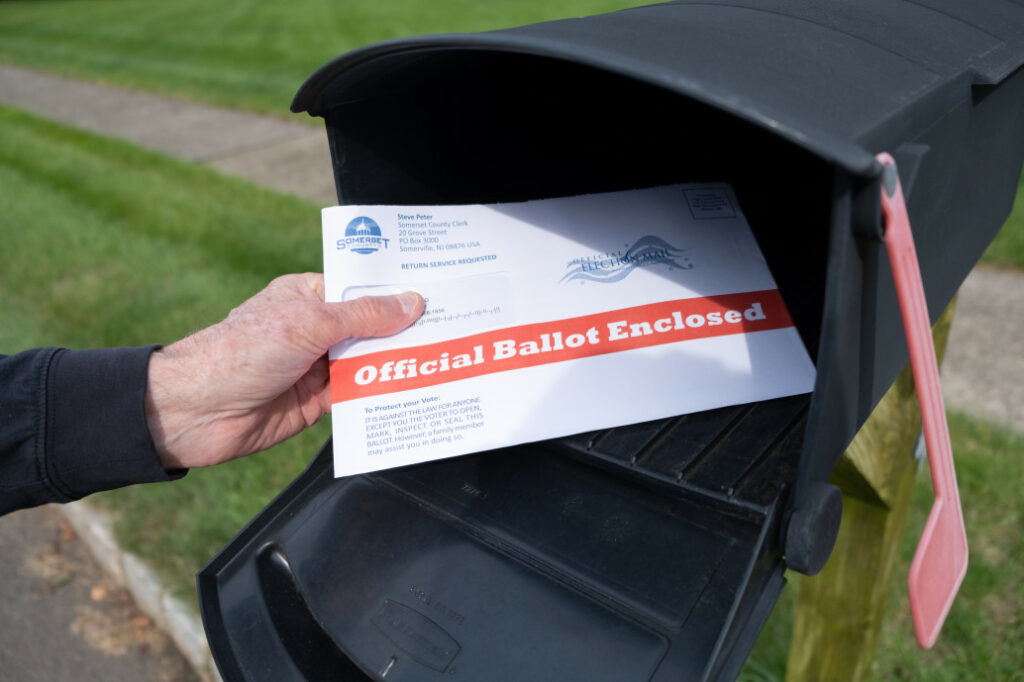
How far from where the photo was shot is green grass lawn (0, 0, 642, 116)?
7984mm

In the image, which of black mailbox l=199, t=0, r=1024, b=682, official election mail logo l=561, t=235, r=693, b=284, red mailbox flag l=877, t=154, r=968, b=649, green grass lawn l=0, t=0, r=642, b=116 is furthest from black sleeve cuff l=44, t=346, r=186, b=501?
green grass lawn l=0, t=0, r=642, b=116

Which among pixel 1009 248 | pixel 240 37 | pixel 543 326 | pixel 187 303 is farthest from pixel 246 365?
pixel 240 37

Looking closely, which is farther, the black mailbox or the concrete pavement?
the concrete pavement

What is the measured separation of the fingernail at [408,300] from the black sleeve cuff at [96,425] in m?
0.44

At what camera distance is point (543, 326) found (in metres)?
1.10

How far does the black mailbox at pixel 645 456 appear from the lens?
0.72 meters

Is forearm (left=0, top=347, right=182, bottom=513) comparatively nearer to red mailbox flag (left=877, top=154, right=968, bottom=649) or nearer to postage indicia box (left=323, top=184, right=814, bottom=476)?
postage indicia box (left=323, top=184, right=814, bottom=476)

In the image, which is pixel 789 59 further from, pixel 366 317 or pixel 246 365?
pixel 246 365

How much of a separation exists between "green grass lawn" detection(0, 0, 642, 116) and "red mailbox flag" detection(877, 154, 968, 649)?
674 cm

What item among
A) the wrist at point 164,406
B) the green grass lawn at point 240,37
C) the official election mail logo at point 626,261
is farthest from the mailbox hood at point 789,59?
the green grass lawn at point 240,37

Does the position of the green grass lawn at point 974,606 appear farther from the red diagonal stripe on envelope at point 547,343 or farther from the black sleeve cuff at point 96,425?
the black sleeve cuff at point 96,425

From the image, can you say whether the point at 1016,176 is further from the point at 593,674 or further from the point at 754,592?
the point at 593,674

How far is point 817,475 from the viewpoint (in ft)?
2.53

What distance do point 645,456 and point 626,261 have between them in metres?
0.33
